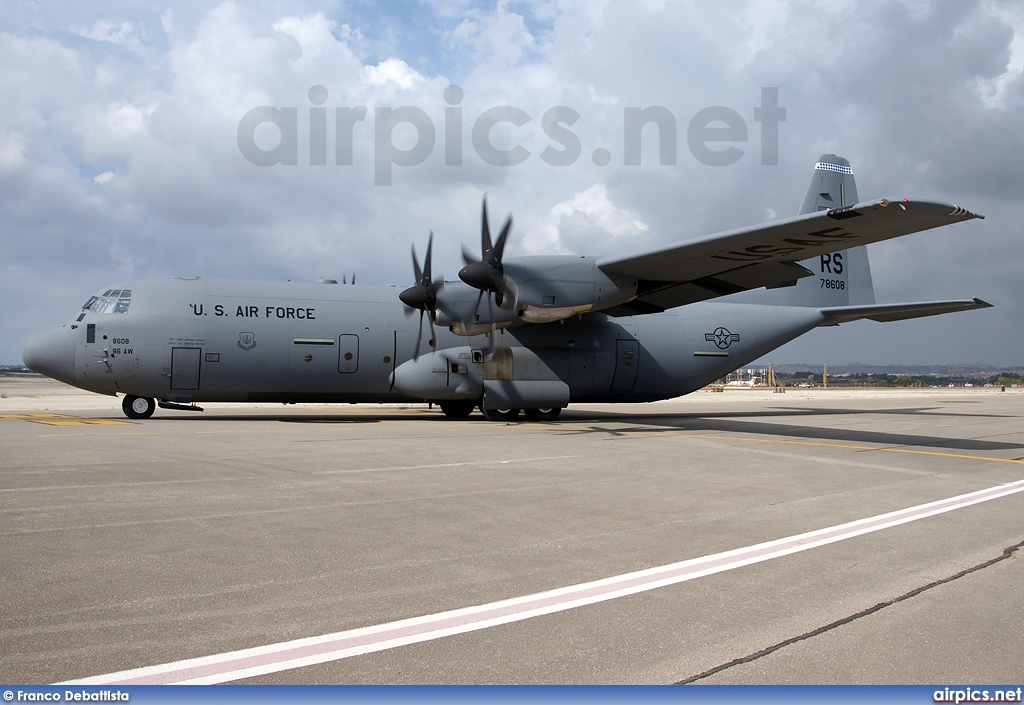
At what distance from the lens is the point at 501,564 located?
202 inches

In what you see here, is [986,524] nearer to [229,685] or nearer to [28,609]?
[229,685]

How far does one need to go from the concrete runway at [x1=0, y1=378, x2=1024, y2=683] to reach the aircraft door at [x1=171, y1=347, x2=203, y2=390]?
25.2 ft

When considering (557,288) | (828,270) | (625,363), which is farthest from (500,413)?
(828,270)

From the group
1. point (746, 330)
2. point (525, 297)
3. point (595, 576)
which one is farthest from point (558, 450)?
point (746, 330)

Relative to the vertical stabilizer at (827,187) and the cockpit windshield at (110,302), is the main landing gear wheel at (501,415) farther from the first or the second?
the vertical stabilizer at (827,187)

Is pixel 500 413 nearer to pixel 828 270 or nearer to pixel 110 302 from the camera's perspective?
pixel 110 302

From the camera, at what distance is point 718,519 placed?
22.4ft

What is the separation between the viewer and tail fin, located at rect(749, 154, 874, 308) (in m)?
24.3

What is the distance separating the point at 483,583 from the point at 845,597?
2.28m

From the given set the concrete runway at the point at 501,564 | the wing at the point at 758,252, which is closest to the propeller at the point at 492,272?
the wing at the point at 758,252

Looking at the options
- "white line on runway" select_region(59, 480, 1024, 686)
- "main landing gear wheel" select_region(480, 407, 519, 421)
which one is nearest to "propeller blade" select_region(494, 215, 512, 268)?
"main landing gear wheel" select_region(480, 407, 519, 421)

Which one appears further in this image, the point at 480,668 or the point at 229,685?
→ the point at 480,668

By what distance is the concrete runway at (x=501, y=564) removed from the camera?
3.39 m

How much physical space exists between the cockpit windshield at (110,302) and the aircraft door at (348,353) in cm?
567
